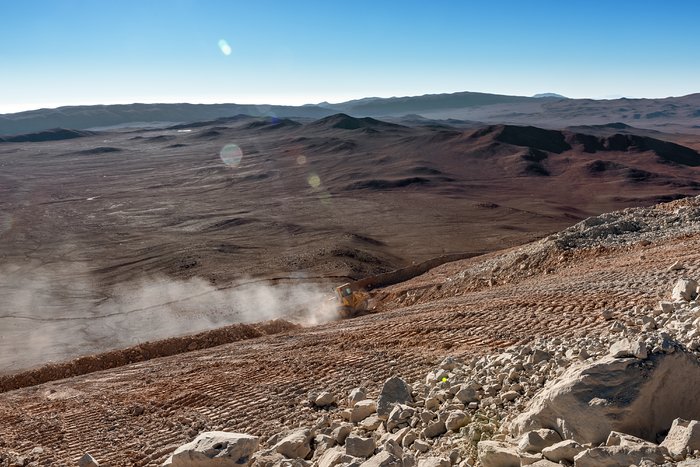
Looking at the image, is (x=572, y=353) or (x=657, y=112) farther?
(x=657, y=112)

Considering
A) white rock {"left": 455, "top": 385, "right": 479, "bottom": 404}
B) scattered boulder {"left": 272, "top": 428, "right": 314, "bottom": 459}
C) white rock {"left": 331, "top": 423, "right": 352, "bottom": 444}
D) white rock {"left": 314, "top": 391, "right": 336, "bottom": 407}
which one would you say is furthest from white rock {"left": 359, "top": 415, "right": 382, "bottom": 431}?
white rock {"left": 314, "top": 391, "right": 336, "bottom": 407}

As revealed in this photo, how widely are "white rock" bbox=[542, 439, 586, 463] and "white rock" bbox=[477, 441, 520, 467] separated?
29 centimetres

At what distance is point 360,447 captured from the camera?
6.04m

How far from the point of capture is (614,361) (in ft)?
17.9

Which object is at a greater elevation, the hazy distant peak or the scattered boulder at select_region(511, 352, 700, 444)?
the hazy distant peak

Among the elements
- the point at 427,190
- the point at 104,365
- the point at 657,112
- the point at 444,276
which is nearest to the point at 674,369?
the point at 104,365

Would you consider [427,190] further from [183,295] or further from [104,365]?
[104,365]

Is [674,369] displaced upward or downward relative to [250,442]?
upward

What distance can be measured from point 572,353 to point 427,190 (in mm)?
47351

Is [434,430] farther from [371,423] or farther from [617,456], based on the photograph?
[617,456]

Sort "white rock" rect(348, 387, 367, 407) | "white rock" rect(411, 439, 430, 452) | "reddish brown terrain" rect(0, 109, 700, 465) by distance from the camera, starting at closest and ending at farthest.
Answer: "white rock" rect(411, 439, 430, 452) < "white rock" rect(348, 387, 367, 407) < "reddish brown terrain" rect(0, 109, 700, 465)

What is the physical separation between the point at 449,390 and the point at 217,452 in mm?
2964

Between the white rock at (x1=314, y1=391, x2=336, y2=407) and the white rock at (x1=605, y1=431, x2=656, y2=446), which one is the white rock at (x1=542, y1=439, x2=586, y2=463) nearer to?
the white rock at (x1=605, y1=431, x2=656, y2=446)

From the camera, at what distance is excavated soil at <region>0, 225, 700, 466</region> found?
898 cm
